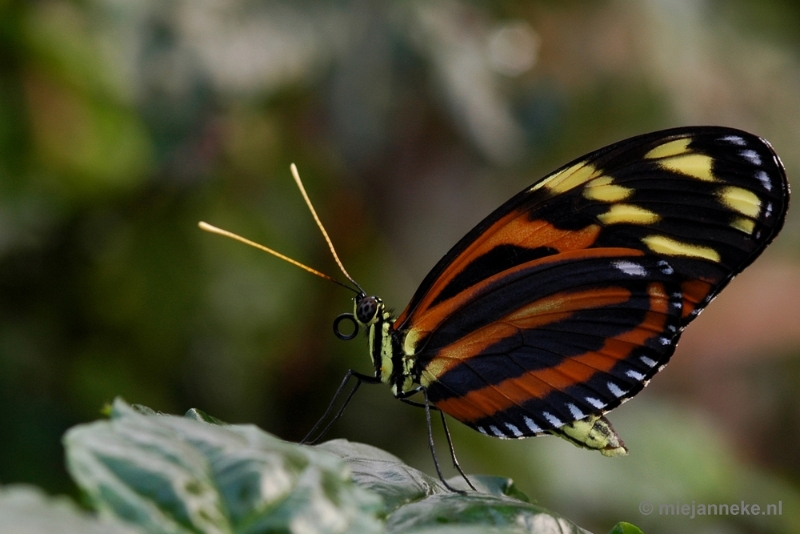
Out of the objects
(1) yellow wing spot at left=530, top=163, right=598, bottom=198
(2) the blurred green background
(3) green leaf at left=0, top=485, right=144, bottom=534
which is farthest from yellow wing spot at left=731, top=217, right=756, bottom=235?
(3) green leaf at left=0, top=485, right=144, bottom=534

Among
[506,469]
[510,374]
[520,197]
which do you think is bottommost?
[506,469]

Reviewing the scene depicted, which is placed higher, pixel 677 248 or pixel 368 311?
pixel 677 248

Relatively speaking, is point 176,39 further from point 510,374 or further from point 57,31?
point 510,374

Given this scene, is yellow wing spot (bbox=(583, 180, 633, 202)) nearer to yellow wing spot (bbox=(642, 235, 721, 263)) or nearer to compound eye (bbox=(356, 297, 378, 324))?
yellow wing spot (bbox=(642, 235, 721, 263))

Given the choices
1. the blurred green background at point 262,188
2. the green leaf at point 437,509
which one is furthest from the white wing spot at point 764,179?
the blurred green background at point 262,188

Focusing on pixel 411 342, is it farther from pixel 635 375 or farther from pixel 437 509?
pixel 437 509

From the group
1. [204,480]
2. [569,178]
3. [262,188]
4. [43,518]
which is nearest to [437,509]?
[204,480]

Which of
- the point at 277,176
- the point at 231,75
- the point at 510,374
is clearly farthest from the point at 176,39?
the point at 510,374
